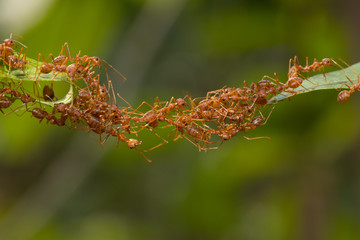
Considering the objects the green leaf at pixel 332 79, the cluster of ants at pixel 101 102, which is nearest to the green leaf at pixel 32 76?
the cluster of ants at pixel 101 102

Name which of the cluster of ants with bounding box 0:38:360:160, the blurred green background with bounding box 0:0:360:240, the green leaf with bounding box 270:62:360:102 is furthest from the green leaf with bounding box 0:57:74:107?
the blurred green background with bounding box 0:0:360:240

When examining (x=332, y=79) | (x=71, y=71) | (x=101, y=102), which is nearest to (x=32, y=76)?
(x=71, y=71)

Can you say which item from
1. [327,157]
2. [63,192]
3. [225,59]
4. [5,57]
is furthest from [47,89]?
[225,59]

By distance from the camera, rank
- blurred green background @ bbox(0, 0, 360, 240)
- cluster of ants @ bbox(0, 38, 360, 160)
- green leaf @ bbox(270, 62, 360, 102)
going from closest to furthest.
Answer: green leaf @ bbox(270, 62, 360, 102) < cluster of ants @ bbox(0, 38, 360, 160) < blurred green background @ bbox(0, 0, 360, 240)

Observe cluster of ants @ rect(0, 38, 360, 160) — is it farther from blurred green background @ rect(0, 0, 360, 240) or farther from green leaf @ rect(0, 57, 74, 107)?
blurred green background @ rect(0, 0, 360, 240)

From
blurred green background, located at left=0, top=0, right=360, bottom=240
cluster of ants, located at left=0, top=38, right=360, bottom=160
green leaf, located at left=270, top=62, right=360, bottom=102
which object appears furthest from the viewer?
blurred green background, located at left=0, top=0, right=360, bottom=240

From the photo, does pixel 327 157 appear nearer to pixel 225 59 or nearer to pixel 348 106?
pixel 348 106

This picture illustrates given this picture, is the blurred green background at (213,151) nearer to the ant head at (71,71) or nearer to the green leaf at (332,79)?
the ant head at (71,71)

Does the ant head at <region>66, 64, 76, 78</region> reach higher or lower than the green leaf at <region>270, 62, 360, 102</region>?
lower
